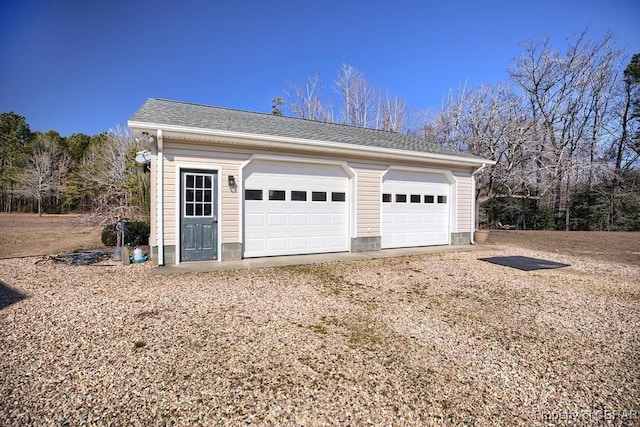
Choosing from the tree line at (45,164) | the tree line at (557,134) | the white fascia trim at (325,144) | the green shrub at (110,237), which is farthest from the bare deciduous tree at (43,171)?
the white fascia trim at (325,144)

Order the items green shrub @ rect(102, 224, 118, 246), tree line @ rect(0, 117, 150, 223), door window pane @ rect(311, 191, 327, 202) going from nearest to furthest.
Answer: door window pane @ rect(311, 191, 327, 202), green shrub @ rect(102, 224, 118, 246), tree line @ rect(0, 117, 150, 223)

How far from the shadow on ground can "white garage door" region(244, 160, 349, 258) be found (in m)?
3.75

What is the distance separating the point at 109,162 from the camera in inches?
693

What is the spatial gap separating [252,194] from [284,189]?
2.65 ft

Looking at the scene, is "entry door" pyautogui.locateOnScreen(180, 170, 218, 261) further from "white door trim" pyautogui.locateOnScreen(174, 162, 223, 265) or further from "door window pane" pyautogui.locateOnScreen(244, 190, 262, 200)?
"door window pane" pyautogui.locateOnScreen(244, 190, 262, 200)

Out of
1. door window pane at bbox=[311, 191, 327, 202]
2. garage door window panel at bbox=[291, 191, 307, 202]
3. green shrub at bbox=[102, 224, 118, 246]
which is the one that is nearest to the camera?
garage door window panel at bbox=[291, 191, 307, 202]

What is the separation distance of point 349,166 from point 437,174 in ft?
10.5

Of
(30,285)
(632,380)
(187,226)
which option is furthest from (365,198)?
(30,285)

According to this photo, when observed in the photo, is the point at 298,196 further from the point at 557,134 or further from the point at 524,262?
the point at 557,134

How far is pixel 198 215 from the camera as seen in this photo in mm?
6418

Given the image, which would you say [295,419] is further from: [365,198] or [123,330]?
[365,198]

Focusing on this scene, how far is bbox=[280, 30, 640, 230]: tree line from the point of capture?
49.1ft

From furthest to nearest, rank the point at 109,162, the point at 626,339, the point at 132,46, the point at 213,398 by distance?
the point at 109,162 < the point at 132,46 < the point at 626,339 < the point at 213,398

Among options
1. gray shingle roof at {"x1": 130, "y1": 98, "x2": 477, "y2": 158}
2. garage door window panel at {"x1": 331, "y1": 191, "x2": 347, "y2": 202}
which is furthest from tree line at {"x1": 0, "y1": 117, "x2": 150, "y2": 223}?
garage door window panel at {"x1": 331, "y1": 191, "x2": 347, "y2": 202}
